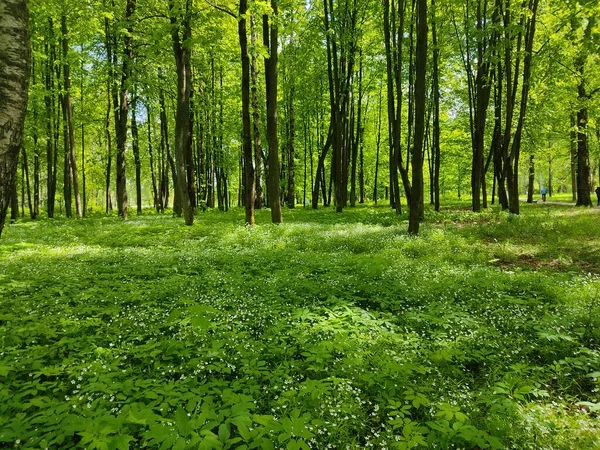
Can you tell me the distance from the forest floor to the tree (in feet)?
6.99

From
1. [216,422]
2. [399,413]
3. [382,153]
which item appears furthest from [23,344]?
[382,153]

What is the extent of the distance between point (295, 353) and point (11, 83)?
4.45 metres

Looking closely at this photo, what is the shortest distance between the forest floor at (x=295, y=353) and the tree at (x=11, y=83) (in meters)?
2.13

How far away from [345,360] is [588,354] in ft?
11.3

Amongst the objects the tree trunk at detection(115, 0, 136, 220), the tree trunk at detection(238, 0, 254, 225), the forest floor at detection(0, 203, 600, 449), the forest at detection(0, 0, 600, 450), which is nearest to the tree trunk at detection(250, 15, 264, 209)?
the tree trunk at detection(238, 0, 254, 225)

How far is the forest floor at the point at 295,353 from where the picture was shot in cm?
322

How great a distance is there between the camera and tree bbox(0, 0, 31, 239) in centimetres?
312

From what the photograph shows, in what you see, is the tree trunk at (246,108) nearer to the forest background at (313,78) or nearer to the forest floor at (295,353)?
the forest background at (313,78)

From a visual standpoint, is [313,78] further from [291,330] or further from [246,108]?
[291,330]

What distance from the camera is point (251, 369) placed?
167 inches

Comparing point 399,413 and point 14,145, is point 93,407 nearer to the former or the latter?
point 14,145

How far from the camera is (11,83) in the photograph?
3.17m

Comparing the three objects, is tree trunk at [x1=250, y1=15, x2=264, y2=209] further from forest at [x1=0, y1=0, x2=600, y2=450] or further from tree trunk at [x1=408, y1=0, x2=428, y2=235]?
tree trunk at [x1=408, y1=0, x2=428, y2=235]

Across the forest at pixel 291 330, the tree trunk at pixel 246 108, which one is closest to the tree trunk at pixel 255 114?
the tree trunk at pixel 246 108
